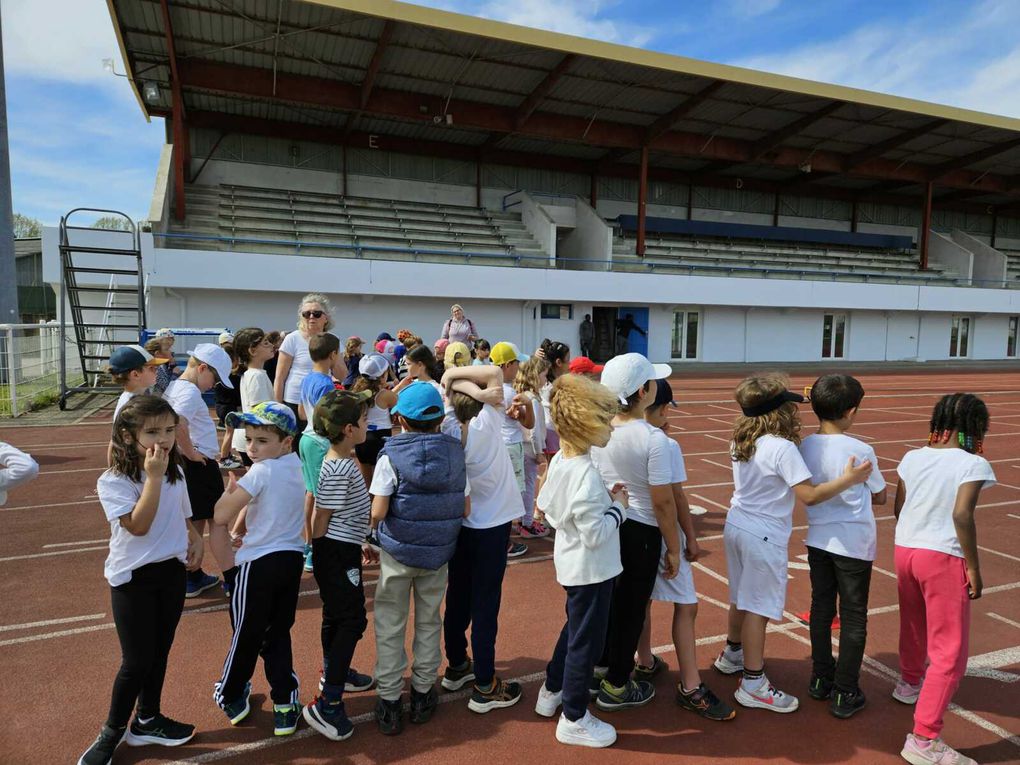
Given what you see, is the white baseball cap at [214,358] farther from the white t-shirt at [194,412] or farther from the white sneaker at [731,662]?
the white sneaker at [731,662]

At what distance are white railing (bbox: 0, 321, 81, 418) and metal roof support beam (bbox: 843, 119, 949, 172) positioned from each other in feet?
98.9

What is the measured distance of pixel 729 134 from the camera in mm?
Answer: 25625

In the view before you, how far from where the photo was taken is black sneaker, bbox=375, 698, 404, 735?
120 inches

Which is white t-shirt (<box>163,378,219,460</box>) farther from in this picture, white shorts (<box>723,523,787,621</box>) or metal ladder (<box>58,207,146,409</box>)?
metal ladder (<box>58,207,146,409</box>)

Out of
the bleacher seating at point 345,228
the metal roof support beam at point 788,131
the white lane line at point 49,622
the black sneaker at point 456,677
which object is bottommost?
the white lane line at point 49,622

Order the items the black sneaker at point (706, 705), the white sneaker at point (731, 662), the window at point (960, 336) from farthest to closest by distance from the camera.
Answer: the window at point (960, 336) < the white sneaker at point (731, 662) < the black sneaker at point (706, 705)

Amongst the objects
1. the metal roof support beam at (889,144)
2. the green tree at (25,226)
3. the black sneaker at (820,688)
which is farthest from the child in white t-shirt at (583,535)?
the green tree at (25,226)

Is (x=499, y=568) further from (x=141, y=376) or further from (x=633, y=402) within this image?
(x=141, y=376)

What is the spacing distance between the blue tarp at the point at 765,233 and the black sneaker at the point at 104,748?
1103 inches

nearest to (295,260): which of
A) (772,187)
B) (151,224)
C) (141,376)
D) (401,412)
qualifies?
(151,224)

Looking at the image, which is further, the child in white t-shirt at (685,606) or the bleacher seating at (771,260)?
the bleacher seating at (771,260)

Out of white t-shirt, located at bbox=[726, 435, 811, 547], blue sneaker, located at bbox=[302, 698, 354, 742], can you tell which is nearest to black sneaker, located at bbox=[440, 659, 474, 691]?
blue sneaker, located at bbox=[302, 698, 354, 742]

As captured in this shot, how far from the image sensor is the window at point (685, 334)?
26.2 meters

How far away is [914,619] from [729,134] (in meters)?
26.2
